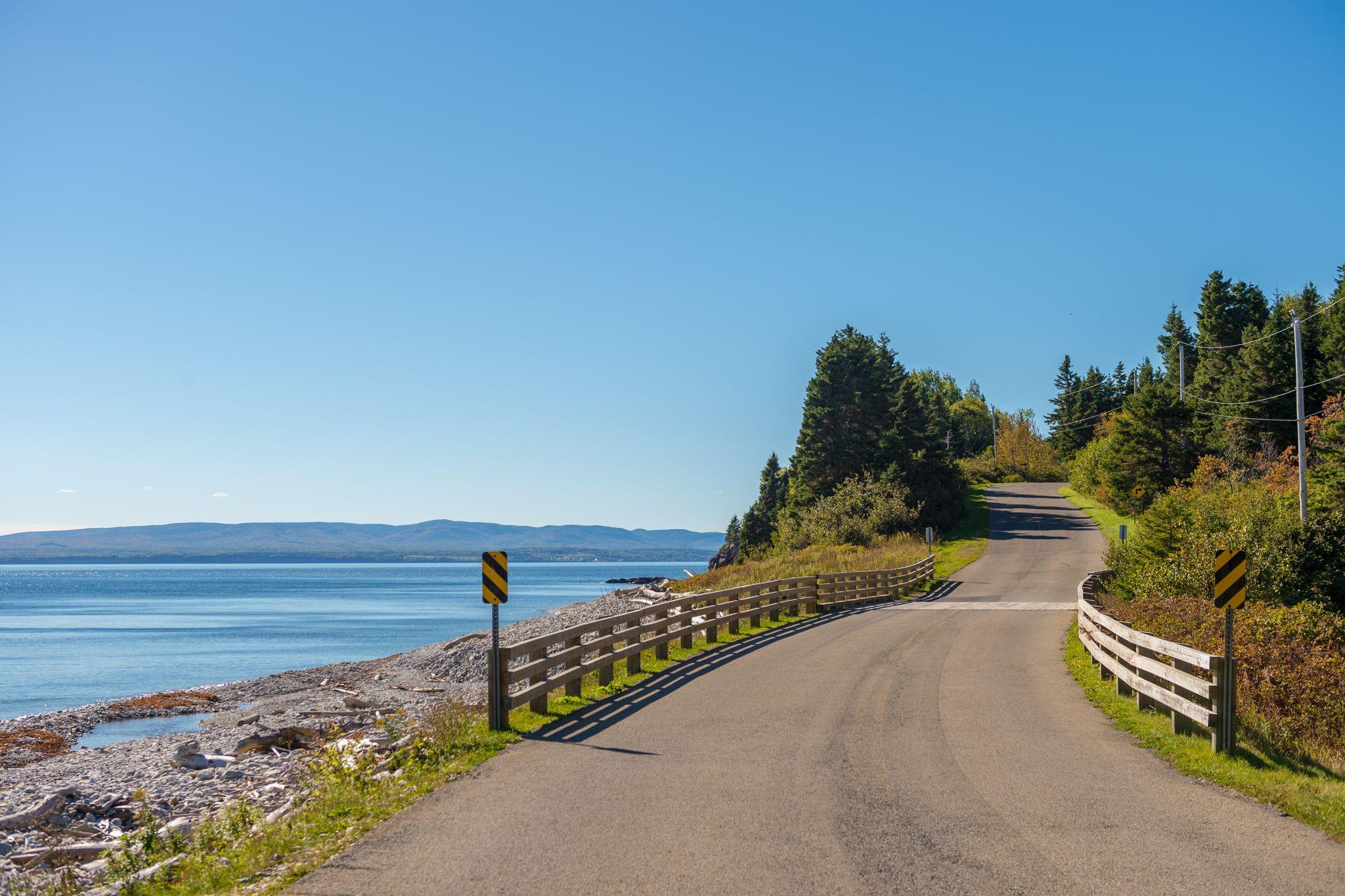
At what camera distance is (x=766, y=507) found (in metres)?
113

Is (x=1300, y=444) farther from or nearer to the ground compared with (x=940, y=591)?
farther from the ground

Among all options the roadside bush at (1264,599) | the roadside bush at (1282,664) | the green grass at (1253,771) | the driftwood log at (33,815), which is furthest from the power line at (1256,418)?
the driftwood log at (33,815)

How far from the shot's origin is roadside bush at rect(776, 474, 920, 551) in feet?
186

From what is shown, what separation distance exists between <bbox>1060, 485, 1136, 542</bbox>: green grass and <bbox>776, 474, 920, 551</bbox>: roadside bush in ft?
39.6

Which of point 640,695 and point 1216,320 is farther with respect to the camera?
point 1216,320

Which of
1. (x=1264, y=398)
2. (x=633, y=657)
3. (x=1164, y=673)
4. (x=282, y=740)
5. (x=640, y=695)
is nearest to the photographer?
(x=1164, y=673)

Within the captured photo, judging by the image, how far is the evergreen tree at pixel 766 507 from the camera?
106 meters

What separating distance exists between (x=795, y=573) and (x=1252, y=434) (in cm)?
4189

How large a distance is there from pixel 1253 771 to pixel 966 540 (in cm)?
5644

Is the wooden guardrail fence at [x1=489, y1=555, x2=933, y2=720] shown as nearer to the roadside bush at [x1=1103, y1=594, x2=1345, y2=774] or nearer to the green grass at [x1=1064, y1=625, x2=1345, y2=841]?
the green grass at [x1=1064, y1=625, x2=1345, y2=841]

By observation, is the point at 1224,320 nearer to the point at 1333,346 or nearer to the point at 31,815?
the point at 1333,346

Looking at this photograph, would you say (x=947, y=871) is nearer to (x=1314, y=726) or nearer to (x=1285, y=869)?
(x=1285, y=869)

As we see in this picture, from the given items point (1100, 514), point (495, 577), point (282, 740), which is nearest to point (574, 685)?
point (495, 577)

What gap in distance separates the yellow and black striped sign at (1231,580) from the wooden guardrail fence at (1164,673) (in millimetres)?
651
